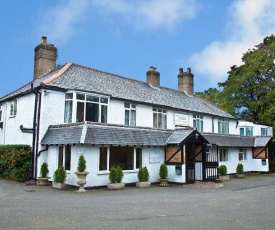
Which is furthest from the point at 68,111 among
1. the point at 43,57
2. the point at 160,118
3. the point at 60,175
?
the point at 160,118

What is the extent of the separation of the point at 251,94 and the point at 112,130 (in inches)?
1132

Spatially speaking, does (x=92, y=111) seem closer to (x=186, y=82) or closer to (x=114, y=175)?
(x=114, y=175)

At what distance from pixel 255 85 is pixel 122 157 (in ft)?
88.8

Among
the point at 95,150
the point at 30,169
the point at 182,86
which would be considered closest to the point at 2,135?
the point at 30,169

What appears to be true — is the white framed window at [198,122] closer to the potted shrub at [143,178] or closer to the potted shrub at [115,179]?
the potted shrub at [143,178]

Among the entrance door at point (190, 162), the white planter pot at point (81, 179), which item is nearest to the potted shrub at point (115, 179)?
the white planter pot at point (81, 179)

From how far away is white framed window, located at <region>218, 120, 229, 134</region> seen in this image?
3124 centimetres

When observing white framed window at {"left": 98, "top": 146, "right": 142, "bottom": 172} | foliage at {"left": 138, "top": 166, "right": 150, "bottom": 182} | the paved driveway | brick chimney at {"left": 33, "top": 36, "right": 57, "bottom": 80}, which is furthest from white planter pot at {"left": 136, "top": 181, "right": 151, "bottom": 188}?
brick chimney at {"left": 33, "top": 36, "right": 57, "bottom": 80}

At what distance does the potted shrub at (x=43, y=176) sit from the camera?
16812 mm

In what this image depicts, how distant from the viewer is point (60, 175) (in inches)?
614

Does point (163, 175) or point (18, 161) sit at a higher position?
point (18, 161)

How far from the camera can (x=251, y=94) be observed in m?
40.2

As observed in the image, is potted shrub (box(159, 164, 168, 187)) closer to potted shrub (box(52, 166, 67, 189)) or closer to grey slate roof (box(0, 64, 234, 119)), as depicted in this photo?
grey slate roof (box(0, 64, 234, 119))

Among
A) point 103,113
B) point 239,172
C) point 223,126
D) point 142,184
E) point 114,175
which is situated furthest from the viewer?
point 223,126
